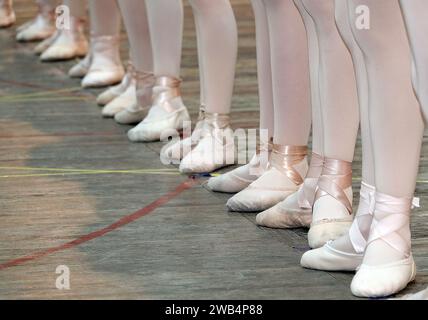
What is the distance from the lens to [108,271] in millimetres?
2621

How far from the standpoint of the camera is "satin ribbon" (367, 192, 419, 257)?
7.89 feet

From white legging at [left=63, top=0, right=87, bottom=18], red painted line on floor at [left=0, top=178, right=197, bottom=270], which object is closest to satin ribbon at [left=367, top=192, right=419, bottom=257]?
red painted line on floor at [left=0, top=178, right=197, bottom=270]

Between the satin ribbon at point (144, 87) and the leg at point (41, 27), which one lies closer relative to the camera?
the satin ribbon at point (144, 87)

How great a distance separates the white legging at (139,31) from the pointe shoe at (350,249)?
1717 millimetres

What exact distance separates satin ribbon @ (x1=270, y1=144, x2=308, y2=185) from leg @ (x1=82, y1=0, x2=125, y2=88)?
1881mm

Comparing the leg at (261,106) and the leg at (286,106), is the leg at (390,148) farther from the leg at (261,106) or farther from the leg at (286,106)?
the leg at (261,106)

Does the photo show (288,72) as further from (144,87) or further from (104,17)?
(104,17)

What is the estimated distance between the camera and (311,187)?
2.86 metres

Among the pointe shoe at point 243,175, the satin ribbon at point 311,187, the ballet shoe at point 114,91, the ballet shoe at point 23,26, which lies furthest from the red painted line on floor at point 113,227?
the ballet shoe at point 23,26

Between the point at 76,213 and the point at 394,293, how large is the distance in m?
1.04

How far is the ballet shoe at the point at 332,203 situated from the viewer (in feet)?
8.93

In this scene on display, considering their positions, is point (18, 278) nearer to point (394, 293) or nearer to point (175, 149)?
point (394, 293)

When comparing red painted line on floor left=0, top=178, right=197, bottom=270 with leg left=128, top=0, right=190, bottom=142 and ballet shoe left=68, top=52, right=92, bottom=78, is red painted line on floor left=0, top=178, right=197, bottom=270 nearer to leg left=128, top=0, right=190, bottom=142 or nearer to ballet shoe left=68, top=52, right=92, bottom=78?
leg left=128, top=0, right=190, bottom=142

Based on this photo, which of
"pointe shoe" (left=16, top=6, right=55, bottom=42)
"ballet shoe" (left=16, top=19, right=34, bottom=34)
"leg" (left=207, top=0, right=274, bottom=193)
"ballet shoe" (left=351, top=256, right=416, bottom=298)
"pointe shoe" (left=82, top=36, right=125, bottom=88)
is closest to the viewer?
"ballet shoe" (left=351, top=256, right=416, bottom=298)
